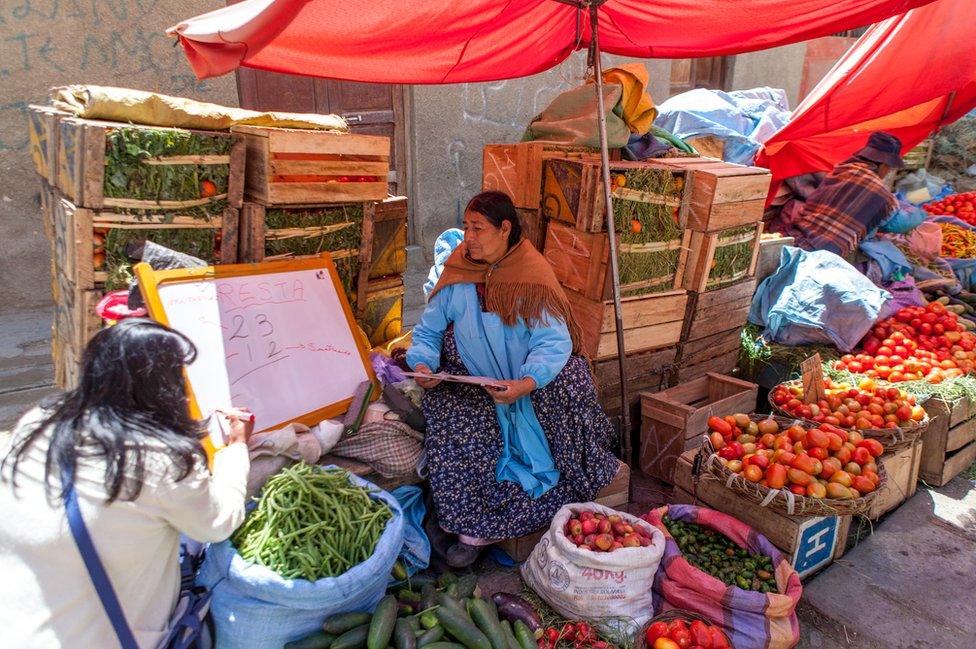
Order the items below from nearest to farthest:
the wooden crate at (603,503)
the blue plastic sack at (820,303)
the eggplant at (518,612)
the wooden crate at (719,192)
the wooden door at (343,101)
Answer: the eggplant at (518,612), the wooden crate at (603,503), the wooden crate at (719,192), the blue plastic sack at (820,303), the wooden door at (343,101)

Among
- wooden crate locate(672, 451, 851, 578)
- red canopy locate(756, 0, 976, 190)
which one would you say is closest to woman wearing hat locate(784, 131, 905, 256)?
red canopy locate(756, 0, 976, 190)

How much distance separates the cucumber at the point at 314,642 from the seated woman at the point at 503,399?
83 centimetres

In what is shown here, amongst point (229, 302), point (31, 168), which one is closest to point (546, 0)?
point (229, 302)

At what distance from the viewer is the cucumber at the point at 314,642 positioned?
2223 millimetres

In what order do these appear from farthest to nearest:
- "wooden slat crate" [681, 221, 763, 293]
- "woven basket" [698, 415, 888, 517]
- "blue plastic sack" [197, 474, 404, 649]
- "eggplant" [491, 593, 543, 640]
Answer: "wooden slat crate" [681, 221, 763, 293] → "woven basket" [698, 415, 888, 517] → "eggplant" [491, 593, 543, 640] → "blue plastic sack" [197, 474, 404, 649]

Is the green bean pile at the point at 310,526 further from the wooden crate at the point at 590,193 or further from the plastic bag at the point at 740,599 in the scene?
the wooden crate at the point at 590,193

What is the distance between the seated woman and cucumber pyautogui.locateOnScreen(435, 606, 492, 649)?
0.63 metres

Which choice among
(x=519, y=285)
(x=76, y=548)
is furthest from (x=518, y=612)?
(x=76, y=548)

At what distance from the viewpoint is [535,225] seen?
428cm

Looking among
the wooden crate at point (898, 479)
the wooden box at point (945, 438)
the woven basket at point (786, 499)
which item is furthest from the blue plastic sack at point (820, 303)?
the woven basket at point (786, 499)

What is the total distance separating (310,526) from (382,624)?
0.41m

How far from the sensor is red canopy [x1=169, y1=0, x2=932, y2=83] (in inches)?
136

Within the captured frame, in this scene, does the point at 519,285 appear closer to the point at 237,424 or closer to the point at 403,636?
→ the point at 237,424

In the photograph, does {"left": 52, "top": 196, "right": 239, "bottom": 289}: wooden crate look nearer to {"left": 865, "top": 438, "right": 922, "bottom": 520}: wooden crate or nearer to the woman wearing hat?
{"left": 865, "top": 438, "right": 922, "bottom": 520}: wooden crate
